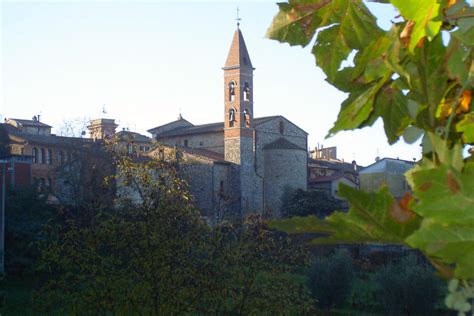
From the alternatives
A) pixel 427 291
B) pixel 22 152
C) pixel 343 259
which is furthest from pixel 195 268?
pixel 22 152

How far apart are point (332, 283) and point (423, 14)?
17.5 metres

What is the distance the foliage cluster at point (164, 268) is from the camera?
24.4ft

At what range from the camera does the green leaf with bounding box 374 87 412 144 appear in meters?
0.65

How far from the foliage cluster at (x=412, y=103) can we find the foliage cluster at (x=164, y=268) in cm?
684

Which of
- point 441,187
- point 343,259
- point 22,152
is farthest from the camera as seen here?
point 22,152

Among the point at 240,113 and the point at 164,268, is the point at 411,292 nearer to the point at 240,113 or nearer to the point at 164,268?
the point at 164,268

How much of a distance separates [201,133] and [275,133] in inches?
188

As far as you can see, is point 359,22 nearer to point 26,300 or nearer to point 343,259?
point 26,300

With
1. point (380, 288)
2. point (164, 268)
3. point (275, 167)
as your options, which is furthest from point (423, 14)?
point (275, 167)

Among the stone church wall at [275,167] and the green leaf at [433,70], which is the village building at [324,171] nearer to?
the stone church wall at [275,167]

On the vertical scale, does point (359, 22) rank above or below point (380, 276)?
above

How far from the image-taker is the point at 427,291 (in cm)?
1605

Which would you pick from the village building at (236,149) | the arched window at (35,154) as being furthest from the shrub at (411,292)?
the arched window at (35,154)

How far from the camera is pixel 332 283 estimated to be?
690 inches
